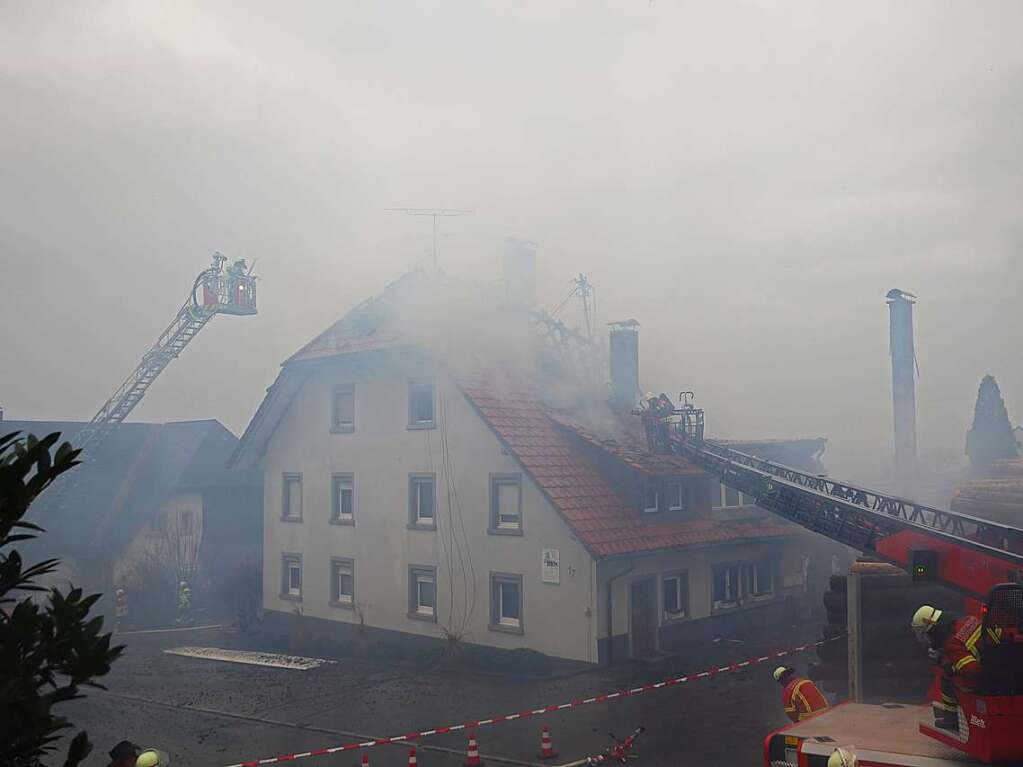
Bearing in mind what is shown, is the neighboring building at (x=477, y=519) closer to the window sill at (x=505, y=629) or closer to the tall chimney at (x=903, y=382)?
the window sill at (x=505, y=629)

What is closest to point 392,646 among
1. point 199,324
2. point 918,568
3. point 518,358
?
point 518,358

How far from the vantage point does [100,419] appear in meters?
26.9

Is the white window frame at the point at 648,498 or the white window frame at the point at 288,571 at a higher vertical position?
the white window frame at the point at 648,498

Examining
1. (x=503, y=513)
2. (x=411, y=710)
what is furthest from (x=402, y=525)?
(x=411, y=710)

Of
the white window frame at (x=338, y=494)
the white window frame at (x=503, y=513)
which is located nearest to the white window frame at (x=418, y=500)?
the white window frame at (x=503, y=513)

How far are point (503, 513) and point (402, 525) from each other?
2.88 m

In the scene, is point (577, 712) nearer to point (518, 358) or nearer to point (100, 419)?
A: point (518, 358)

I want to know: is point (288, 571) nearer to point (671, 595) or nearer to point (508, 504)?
point (508, 504)

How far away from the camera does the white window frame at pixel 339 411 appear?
22453 mm

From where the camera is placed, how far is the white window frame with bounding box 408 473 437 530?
20469mm

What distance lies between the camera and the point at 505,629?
60.8 ft

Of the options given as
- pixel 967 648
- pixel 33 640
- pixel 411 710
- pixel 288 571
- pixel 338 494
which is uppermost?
pixel 33 640

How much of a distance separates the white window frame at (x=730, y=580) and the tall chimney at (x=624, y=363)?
14.4ft

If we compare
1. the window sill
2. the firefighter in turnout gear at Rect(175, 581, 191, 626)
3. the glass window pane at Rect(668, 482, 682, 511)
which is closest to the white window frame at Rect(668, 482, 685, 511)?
the glass window pane at Rect(668, 482, 682, 511)
